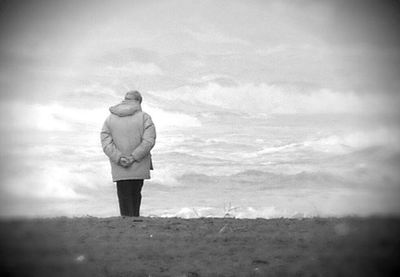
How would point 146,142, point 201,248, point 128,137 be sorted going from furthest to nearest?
point 128,137
point 146,142
point 201,248

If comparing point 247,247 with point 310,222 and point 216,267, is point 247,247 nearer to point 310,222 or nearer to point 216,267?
point 216,267

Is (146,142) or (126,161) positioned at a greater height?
(146,142)

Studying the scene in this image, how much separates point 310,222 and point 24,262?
3.52 meters

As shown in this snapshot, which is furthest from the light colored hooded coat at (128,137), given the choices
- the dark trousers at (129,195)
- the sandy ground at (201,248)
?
the sandy ground at (201,248)

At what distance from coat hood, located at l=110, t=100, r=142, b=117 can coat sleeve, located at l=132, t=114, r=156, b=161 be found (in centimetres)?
23

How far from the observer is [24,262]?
8344 mm

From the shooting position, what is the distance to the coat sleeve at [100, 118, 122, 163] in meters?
10.8

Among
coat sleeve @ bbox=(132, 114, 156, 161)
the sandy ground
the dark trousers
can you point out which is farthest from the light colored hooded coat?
the sandy ground

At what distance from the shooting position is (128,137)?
10.9 metres

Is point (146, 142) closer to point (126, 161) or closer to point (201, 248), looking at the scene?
point (126, 161)

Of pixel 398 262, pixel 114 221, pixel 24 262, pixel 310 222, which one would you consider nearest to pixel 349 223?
pixel 310 222

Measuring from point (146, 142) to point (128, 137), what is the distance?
29cm

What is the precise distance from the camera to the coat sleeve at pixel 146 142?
35.4 feet

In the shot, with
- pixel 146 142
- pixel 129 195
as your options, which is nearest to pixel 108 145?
pixel 146 142
